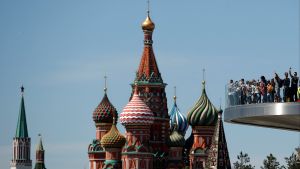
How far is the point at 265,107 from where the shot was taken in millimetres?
31344

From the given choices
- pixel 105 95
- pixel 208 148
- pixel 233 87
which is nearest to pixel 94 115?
pixel 105 95

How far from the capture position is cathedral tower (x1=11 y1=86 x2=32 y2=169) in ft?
500

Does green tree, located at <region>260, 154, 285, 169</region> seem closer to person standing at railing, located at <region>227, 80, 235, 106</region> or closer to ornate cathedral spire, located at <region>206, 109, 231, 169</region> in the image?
ornate cathedral spire, located at <region>206, 109, 231, 169</region>

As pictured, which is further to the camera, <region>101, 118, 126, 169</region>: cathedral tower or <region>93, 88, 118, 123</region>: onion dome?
<region>93, 88, 118, 123</region>: onion dome

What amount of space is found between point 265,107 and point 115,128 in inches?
2353

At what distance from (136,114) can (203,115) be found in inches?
329

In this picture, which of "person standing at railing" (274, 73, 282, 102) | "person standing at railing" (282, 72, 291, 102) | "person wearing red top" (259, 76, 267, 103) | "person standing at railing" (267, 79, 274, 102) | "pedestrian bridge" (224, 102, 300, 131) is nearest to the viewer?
"pedestrian bridge" (224, 102, 300, 131)

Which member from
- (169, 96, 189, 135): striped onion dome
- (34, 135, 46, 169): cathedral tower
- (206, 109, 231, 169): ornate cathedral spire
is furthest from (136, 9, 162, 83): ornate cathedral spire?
(34, 135, 46, 169): cathedral tower

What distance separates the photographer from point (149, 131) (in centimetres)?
9025

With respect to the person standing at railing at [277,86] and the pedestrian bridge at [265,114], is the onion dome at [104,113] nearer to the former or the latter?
the pedestrian bridge at [265,114]

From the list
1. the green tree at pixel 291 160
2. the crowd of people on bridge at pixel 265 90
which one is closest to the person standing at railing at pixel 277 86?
the crowd of people on bridge at pixel 265 90

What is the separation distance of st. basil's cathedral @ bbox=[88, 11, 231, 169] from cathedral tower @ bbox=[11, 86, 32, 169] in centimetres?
5703

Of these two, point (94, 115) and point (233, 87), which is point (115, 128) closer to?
point (94, 115)

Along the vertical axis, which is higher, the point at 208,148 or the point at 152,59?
the point at 152,59
